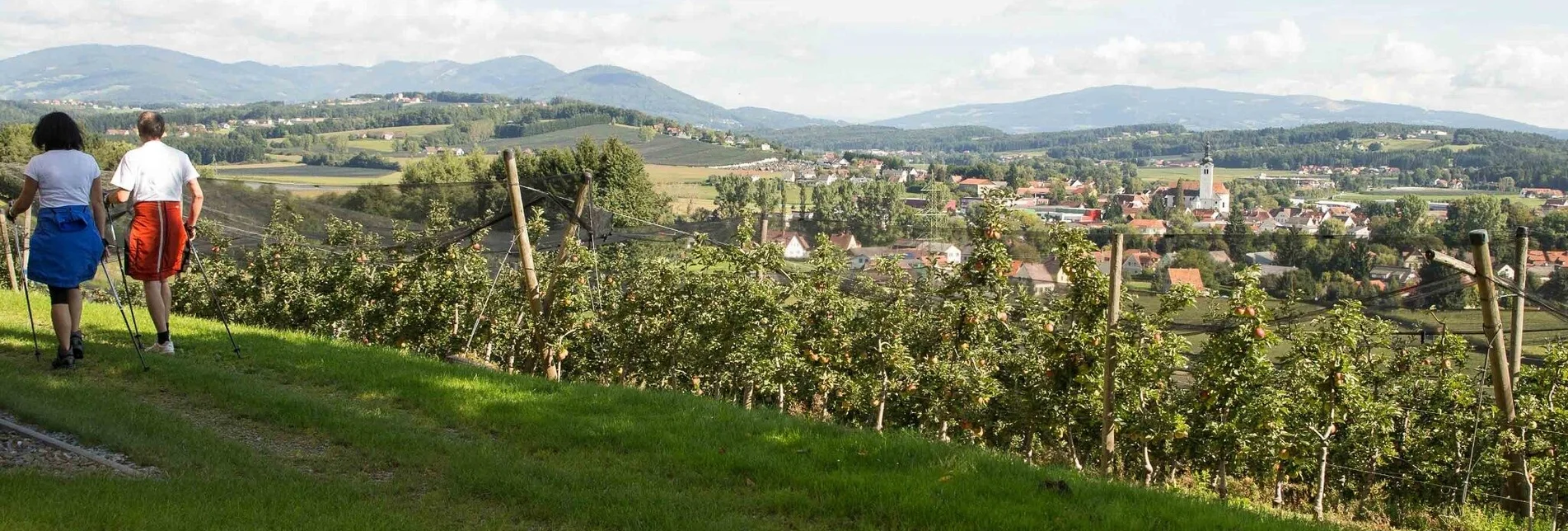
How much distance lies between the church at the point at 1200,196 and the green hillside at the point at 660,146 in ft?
163

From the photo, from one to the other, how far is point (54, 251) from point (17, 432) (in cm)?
232

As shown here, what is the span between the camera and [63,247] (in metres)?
8.14

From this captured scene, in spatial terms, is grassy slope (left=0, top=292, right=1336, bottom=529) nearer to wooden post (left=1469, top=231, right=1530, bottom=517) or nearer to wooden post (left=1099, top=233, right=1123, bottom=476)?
wooden post (left=1099, top=233, right=1123, bottom=476)

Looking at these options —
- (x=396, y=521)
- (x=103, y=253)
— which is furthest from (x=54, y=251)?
(x=396, y=521)

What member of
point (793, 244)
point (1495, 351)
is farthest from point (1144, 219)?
point (1495, 351)

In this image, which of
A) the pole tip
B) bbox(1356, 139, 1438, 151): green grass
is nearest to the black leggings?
the pole tip

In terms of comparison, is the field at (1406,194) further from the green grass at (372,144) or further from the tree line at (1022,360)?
the tree line at (1022,360)

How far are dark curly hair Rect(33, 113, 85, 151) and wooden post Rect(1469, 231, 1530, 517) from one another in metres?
11.7

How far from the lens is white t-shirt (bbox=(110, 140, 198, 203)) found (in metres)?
8.53

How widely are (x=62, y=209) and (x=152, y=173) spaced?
2.30 ft

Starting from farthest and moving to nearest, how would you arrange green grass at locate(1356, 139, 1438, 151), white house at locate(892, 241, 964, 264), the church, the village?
1. green grass at locate(1356, 139, 1438, 151)
2. the church
3. white house at locate(892, 241, 964, 264)
4. the village

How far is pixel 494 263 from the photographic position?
18359 mm

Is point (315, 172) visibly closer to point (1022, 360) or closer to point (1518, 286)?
point (1022, 360)

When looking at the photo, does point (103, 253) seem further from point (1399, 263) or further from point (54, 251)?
point (1399, 263)
